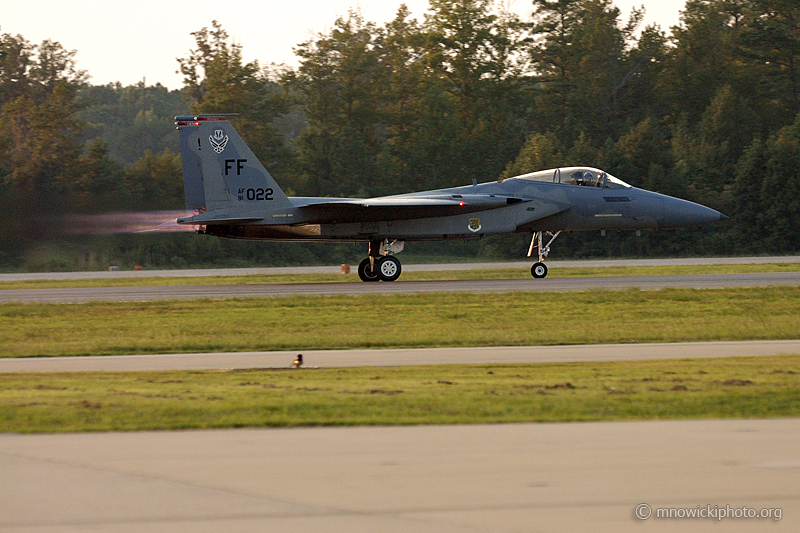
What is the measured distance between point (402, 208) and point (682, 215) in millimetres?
9285

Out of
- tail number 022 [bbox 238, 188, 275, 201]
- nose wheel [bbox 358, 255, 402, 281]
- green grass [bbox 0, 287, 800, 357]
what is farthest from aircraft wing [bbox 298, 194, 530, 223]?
green grass [bbox 0, 287, 800, 357]

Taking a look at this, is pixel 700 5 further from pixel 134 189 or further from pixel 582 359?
pixel 582 359

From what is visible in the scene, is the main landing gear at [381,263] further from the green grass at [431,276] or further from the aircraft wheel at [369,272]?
the green grass at [431,276]

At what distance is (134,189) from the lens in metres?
53.1

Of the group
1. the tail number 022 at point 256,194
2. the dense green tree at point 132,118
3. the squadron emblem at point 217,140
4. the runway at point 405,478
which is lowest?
the runway at point 405,478

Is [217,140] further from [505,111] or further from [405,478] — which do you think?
[505,111]

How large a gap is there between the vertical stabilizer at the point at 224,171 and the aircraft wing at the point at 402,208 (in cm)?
126

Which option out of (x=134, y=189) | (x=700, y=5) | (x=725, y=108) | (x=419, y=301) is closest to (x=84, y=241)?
(x=134, y=189)

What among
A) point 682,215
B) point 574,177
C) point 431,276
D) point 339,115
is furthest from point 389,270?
point 339,115

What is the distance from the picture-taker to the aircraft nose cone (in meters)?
29.1

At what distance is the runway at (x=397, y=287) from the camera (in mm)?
23609

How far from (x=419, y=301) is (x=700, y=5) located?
64432 millimetres

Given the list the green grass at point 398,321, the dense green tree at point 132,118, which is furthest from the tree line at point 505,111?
the green grass at point 398,321

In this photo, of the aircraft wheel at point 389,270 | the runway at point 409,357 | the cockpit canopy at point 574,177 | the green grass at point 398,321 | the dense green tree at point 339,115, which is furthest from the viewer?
the dense green tree at point 339,115
